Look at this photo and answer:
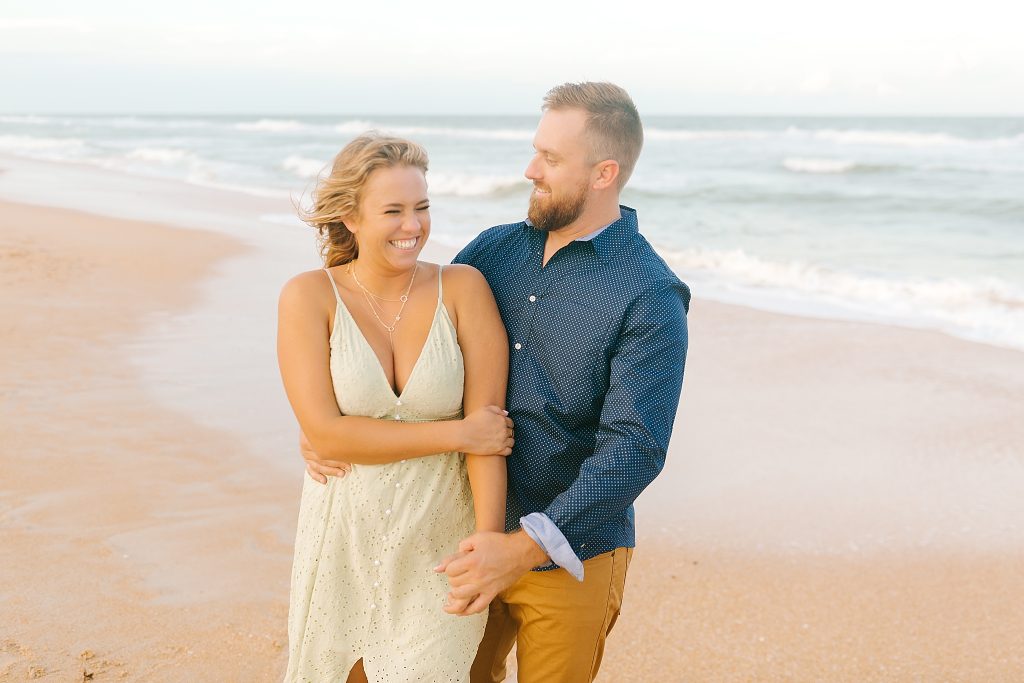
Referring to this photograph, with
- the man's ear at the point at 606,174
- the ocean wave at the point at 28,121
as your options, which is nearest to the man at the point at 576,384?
the man's ear at the point at 606,174

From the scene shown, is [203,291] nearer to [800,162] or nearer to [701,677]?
[701,677]

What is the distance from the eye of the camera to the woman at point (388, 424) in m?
2.56

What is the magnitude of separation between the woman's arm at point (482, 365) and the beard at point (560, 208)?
0.78ft

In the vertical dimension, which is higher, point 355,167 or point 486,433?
point 355,167

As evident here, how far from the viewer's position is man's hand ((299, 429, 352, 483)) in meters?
2.63

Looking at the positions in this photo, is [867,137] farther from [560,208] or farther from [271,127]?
[560,208]

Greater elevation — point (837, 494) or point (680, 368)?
point (680, 368)

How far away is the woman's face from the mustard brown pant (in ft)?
3.00

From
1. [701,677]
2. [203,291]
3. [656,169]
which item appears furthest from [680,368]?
[656,169]

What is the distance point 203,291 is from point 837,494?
22.0 feet

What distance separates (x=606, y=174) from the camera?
2748 mm

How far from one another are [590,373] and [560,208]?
45 centimetres

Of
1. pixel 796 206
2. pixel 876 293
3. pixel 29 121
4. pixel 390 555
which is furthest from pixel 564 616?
pixel 29 121

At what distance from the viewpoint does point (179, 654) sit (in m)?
3.78
